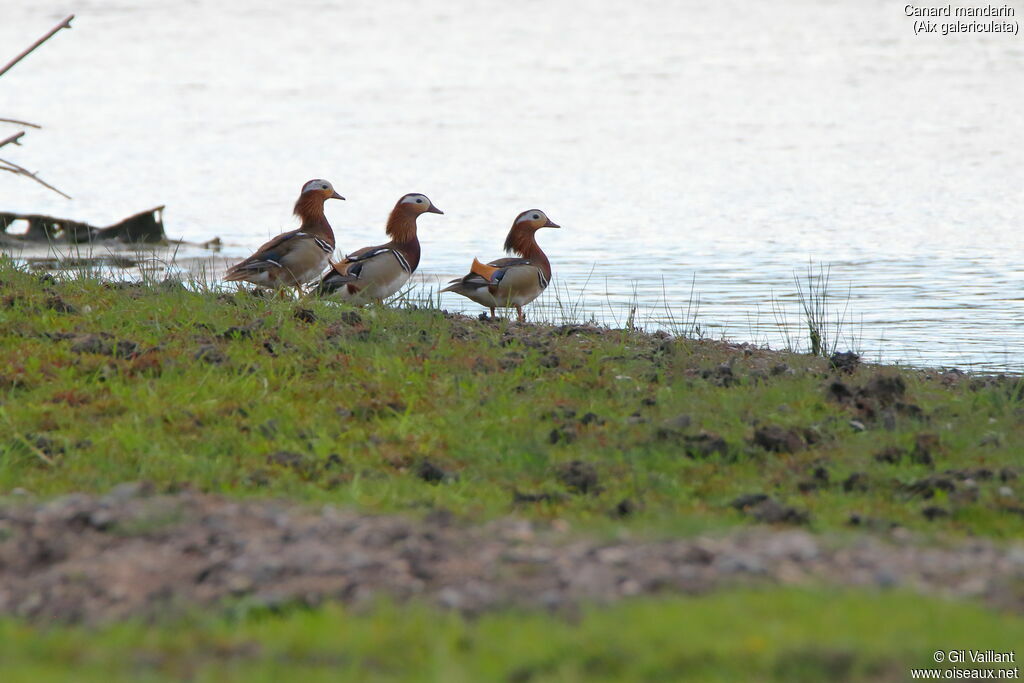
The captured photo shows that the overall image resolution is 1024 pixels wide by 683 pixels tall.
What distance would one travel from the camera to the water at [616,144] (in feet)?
61.0

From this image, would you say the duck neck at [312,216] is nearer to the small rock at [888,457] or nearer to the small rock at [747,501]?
the small rock at [888,457]

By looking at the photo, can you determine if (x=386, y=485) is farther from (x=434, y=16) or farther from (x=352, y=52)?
(x=434, y=16)

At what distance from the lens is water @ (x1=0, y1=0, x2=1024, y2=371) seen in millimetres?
18578

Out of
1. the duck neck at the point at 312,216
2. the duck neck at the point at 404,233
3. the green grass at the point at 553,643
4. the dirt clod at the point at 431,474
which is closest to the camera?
the green grass at the point at 553,643

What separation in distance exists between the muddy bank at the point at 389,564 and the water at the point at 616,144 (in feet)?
27.0

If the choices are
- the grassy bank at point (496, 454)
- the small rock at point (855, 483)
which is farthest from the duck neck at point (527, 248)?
the small rock at point (855, 483)

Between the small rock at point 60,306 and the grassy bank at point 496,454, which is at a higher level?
the small rock at point 60,306

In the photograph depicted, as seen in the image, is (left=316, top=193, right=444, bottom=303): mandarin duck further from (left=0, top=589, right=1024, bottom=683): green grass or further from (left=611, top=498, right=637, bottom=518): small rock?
(left=0, top=589, right=1024, bottom=683): green grass

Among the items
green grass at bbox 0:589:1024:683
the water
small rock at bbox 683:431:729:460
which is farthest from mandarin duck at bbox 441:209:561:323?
green grass at bbox 0:589:1024:683

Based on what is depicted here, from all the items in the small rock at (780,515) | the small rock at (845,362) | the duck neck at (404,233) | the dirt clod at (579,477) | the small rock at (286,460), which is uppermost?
the duck neck at (404,233)

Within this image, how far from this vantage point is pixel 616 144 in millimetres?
31672

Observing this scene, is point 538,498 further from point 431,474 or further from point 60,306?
point 60,306

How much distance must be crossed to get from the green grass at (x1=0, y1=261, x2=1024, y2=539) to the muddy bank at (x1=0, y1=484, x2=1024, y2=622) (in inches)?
34.3

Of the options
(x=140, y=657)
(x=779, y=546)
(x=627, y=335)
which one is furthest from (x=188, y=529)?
(x=627, y=335)
